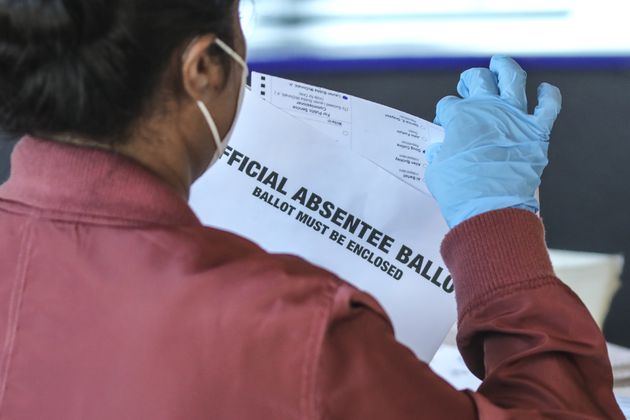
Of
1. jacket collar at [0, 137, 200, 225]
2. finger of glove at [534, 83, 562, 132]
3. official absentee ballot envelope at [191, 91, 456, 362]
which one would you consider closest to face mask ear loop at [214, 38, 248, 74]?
jacket collar at [0, 137, 200, 225]

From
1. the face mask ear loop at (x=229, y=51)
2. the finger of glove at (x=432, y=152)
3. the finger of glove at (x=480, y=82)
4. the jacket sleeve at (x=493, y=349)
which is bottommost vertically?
the jacket sleeve at (x=493, y=349)

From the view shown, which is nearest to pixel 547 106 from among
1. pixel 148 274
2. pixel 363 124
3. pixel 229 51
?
pixel 363 124

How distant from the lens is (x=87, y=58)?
0.38 metres

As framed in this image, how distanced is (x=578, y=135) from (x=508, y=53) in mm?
129

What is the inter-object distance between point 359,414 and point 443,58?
17.1 inches

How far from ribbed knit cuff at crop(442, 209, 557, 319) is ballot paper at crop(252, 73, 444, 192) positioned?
0.16 m

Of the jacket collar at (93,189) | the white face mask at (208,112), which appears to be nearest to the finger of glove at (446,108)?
the white face mask at (208,112)

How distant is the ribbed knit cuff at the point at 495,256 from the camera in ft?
1.78

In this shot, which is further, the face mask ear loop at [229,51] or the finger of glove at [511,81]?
the finger of glove at [511,81]

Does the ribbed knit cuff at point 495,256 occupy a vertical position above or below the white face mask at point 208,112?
below

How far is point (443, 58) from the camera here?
703 mm

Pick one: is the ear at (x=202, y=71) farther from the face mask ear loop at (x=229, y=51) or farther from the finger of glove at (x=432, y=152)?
the finger of glove at (x=432, y=152)

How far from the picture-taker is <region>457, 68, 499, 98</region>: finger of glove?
68 cm

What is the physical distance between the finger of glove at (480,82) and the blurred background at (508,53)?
0.02 metres
